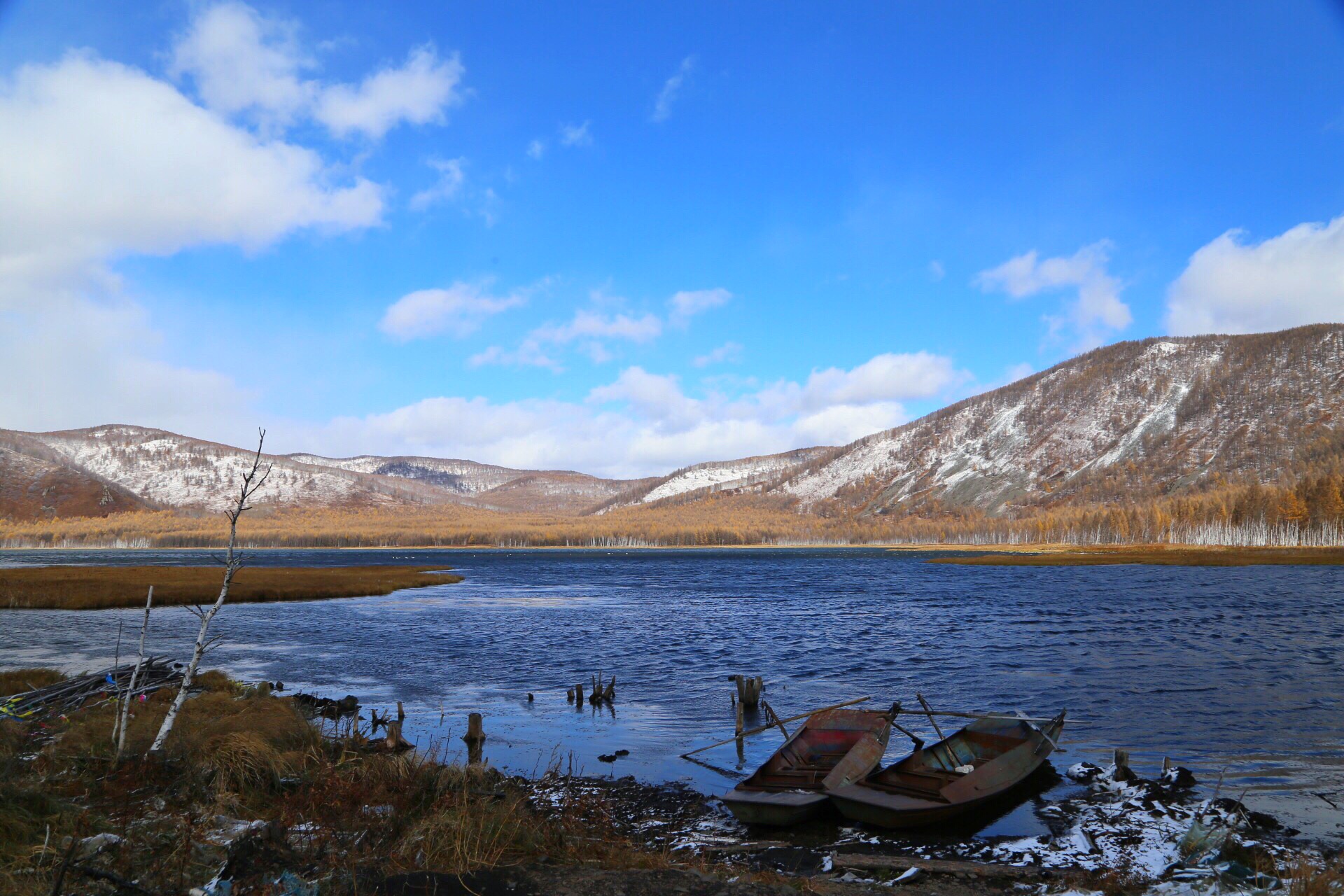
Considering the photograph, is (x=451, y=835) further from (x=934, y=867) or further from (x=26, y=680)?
(x=26, y=680)

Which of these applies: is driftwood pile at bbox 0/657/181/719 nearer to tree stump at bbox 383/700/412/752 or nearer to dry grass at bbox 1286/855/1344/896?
tree stump at bbox 383/700/412/752

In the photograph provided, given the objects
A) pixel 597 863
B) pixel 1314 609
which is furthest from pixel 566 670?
pixel 1314 609

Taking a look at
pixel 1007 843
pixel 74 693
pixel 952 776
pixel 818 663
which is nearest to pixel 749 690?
pixel 952 776

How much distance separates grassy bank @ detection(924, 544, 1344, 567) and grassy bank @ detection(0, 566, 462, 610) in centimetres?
10750

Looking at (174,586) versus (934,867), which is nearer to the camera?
(934,867)

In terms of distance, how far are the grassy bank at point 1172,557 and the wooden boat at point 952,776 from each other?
124 m

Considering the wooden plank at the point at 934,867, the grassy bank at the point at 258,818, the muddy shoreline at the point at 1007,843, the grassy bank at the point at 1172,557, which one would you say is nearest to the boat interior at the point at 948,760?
the muddy shoreline at the point at 1007,843

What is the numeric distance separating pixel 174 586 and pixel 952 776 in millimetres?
72889

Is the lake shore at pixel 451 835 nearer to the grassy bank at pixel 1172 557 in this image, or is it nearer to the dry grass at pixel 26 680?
the dry grass at pixel 26 680

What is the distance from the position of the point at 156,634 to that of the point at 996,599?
212 feet

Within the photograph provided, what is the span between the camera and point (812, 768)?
18.2 metres

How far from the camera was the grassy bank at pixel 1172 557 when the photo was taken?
400 feet

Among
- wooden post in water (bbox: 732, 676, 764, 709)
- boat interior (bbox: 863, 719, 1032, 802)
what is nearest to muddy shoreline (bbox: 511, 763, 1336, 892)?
boat interior (bbox: 863, 719, 1032, 802)

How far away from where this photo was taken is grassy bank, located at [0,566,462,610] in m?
61.8
